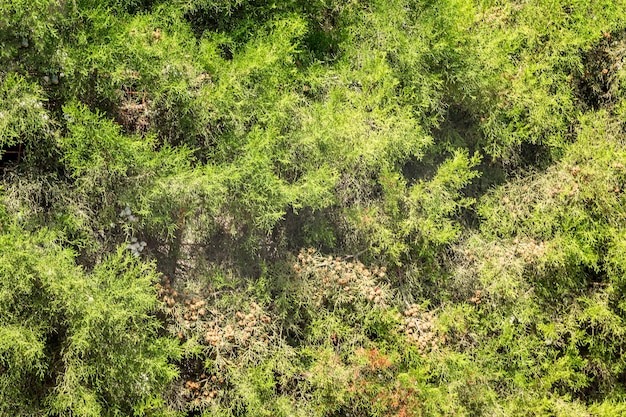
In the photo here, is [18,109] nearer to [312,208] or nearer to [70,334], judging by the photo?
[70,334]

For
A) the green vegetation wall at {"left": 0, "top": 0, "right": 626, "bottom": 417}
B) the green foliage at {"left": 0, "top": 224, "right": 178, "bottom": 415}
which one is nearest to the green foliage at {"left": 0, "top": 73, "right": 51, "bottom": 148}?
the green vegetation wall at {"left": 0, "top": 0, "right": 626, "bottom": 417}

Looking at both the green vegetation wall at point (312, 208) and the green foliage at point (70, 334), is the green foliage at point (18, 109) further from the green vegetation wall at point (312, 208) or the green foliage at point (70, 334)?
the green foliage at point (70, 334)

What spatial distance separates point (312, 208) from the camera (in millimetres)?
5848

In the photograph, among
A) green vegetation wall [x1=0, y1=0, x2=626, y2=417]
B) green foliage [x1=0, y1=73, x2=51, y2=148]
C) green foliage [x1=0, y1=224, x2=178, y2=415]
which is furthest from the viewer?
green vegetation wall [x1=0, y1=0, x2=626, y2=417]

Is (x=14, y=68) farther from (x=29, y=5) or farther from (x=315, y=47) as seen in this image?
(x=315, y=47)

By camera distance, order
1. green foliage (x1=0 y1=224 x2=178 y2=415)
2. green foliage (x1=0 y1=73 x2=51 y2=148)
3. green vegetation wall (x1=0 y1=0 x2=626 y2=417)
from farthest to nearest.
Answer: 1. green vegetation wall (x1=0 y1=0 x2=626 y2=417)
2. green foliage (x1=0 y1=73 x2=51 y2=148)
3. green foliage (x1=0 y1=224 x2=178 y2=415)

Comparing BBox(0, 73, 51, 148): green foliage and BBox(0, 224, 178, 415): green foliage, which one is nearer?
BBox(0, 224, 178, 415): green foliage

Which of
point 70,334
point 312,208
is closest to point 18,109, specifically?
point 70,334

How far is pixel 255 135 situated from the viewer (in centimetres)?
530

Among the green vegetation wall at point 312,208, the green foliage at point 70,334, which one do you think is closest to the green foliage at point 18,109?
the green vegetation wall at point 312,208

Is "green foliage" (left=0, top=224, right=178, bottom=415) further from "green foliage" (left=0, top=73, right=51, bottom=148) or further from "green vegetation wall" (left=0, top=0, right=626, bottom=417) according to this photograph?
"green foliage" (left=0, top=73, right=51, bottom=148)

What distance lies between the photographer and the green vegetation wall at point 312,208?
4.96 meters

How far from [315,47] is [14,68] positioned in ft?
8.45

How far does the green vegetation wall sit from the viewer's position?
496 cm
